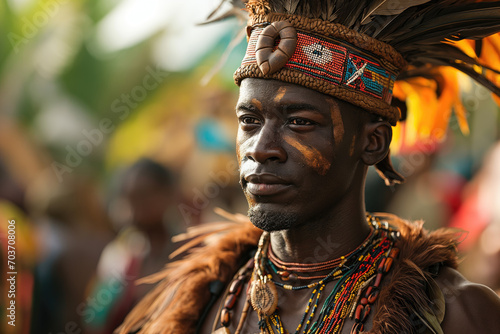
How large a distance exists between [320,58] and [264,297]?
102 centimetres

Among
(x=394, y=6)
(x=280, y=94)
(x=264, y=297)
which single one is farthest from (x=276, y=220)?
(x=394, y=6)

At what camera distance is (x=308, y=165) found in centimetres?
228

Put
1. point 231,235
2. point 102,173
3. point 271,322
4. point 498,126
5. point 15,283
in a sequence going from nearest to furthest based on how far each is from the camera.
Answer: point 271,322, point 231,235, point 15,283, point 498,126, point 102,173

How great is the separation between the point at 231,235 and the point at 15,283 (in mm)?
2210

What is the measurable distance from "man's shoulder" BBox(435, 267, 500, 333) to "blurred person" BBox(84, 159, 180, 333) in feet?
10.8

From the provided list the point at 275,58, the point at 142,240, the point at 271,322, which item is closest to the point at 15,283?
the point at 142,240

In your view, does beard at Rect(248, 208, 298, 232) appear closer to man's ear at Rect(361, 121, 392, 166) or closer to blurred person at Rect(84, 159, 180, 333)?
man's ear at Rect(361, 121, 392, 166)

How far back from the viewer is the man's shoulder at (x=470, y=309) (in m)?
2.16

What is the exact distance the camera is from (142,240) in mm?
5484

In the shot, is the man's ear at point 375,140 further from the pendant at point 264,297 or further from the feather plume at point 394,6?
the pendant at point 264,297

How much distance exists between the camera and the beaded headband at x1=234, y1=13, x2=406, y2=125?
7.56 feet

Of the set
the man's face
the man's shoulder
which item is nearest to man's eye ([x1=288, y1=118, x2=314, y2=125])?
the man's face

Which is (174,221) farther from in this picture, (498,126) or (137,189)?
(498,126)

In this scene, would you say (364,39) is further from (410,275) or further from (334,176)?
(410,275)
